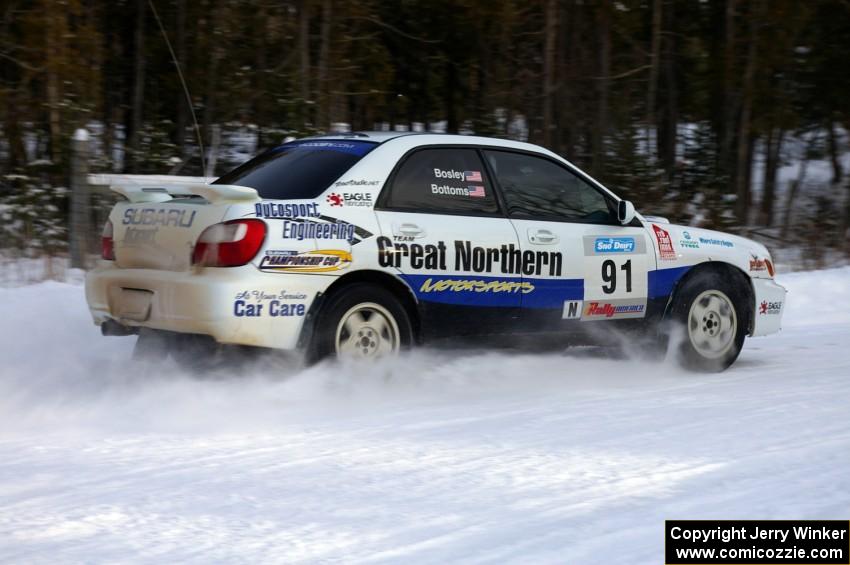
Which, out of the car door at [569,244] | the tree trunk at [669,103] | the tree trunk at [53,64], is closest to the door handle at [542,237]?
the car door at [569,244]

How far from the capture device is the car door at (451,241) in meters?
6.65

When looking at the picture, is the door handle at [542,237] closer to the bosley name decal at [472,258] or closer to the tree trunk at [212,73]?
the bosley name decal at [472,258]

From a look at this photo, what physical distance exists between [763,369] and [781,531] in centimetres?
415

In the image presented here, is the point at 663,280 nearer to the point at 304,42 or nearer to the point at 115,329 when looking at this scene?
the point at 115,329

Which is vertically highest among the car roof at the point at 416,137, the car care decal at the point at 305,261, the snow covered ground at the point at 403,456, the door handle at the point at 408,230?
the car roof at the point at 416,137

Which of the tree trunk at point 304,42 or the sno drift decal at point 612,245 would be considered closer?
the sno drift decal at point 612,245

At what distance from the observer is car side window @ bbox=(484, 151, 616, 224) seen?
7.20 metres

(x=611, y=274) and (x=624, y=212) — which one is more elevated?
(x=624, y=212)

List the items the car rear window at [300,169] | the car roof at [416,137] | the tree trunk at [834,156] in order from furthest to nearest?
the tree trunk at [834,156] → the car roof at [416,137] → the car rear window at [300,169]

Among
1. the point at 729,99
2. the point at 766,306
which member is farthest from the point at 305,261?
the point at 729,99

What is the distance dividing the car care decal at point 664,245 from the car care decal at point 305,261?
247cm

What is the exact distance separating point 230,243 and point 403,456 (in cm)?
168

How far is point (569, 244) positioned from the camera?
7293 millimetres

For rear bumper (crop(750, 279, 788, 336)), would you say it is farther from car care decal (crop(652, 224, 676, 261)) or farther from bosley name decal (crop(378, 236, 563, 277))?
bosley name decal (crop(378, 236, 563, 277))
